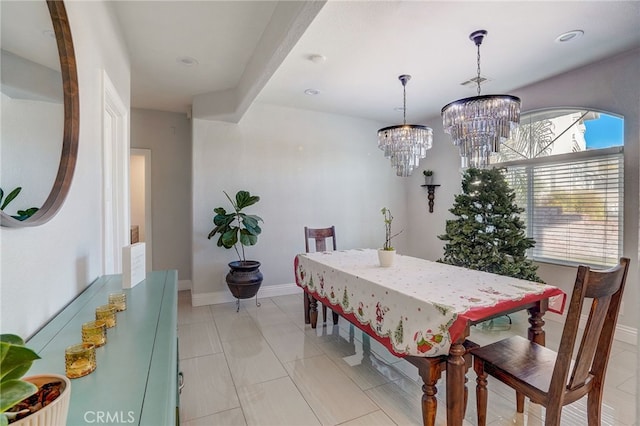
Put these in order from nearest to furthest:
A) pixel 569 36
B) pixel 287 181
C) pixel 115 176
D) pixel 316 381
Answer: pixel 316 381 → pixel 115 176 → pixel 569 36 → pixel 287 181

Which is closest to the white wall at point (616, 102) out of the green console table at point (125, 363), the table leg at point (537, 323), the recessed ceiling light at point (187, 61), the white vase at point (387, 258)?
the table leg at point (537, 323)

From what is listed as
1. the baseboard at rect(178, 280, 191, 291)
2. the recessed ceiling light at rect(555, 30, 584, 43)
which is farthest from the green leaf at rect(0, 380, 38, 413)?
the baseboard at rect(178, 280, 191, 291)

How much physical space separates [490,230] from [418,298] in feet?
8.00

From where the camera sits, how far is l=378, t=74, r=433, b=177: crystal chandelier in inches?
122

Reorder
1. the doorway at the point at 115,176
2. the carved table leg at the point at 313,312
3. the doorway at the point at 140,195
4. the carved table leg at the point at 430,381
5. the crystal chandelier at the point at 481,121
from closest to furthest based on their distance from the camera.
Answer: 1. the carved table leg at the point at 430,381
2. the doorway at the point at 115,176
3. the crystal chandelier at the point at 481,121
4. the carved table leg at the point at 313,312
5. the doorway at the point at 140,195

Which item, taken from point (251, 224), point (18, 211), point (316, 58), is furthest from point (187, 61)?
point (18, 211)

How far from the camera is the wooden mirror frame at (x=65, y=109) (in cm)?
116

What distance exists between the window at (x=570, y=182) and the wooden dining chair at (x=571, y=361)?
7.14 feet

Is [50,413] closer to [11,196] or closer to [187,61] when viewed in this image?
[11,196]

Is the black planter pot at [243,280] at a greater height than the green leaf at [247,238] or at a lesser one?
lesser

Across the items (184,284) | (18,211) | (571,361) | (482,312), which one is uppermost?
(18,211)

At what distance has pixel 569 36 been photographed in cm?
259

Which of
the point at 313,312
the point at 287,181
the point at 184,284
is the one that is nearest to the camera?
the point at 313,312

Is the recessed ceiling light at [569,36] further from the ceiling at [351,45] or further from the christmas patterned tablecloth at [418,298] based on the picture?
the christmas patterned tablecloth at [418,298]
